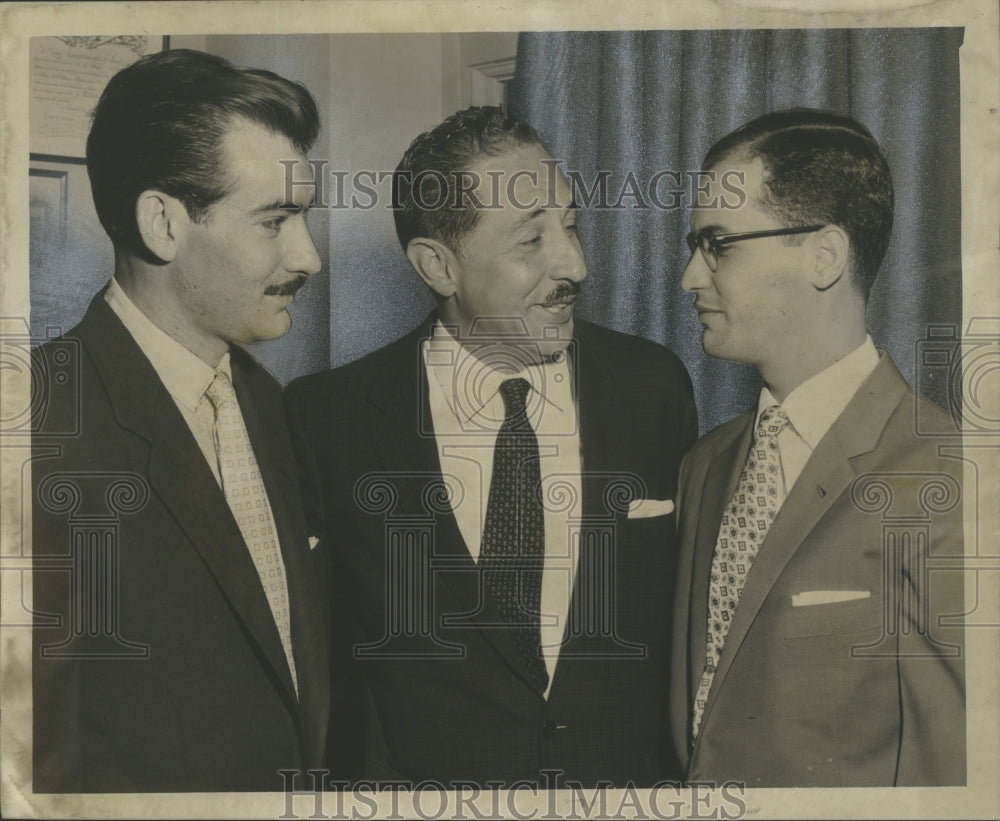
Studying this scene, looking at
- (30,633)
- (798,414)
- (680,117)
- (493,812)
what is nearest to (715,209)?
(680,117)

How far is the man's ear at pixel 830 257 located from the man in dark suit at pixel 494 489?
29 cm

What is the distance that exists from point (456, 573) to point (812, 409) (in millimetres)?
692

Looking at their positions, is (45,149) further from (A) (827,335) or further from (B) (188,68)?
(A) (827,335)

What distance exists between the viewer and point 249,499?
6.66 feet

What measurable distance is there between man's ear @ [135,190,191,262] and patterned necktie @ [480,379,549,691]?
633 mm

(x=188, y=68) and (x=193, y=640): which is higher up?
(x=188, y=68)

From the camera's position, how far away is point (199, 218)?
2010 mm

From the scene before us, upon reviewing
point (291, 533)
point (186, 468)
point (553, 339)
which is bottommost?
point (291, 533)

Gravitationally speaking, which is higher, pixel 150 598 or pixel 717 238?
pixel 717 238

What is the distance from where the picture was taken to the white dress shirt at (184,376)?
6.62 feet

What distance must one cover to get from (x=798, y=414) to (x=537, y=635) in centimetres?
60

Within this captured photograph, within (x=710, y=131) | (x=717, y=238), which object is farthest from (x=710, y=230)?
(x=710, y=131)

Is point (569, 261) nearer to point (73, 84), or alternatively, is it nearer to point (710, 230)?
point (710, 230)

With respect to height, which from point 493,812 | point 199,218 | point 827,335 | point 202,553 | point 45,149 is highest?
point 45,149
